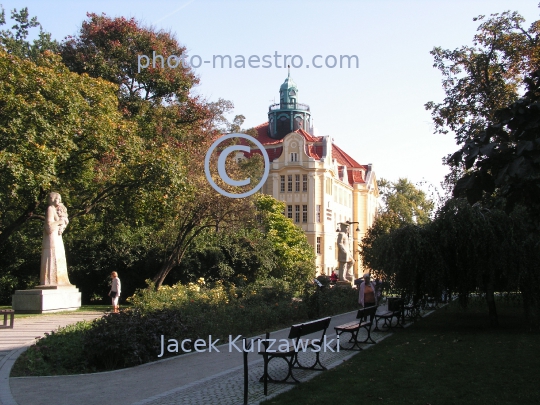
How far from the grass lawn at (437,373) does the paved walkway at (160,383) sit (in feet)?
1.88

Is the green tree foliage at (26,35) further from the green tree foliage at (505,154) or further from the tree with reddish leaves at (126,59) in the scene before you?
the green tree foliage at (505,154)

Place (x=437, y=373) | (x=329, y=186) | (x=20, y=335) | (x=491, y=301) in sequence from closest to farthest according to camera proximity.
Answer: (x=437, y=373) → (x=20, y=335) → (x=491, y=301) → (x=329, y=186)

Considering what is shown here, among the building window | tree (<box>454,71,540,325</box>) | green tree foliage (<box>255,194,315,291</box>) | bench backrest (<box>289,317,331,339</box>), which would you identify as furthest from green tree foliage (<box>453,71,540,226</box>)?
the building window

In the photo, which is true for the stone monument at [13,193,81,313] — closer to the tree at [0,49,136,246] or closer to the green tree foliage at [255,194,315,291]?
the tree at [0,49,136,246]

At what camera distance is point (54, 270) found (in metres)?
20.7

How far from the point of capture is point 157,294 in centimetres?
1920

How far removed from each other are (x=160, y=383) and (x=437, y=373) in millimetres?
4315

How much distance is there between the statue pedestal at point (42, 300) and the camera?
19.6 m

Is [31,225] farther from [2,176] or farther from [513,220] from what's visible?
[513,220]

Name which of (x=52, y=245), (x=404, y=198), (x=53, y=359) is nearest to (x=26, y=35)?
(x=52, y=245)

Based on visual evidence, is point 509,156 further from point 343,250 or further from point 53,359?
point 343,250

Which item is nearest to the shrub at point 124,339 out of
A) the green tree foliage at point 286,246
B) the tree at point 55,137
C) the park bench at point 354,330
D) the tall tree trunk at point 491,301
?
the park bench at point 354,330

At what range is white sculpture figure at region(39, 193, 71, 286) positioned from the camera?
67.6 ft

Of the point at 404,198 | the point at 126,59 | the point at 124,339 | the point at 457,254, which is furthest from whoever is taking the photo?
the point at 404,198
